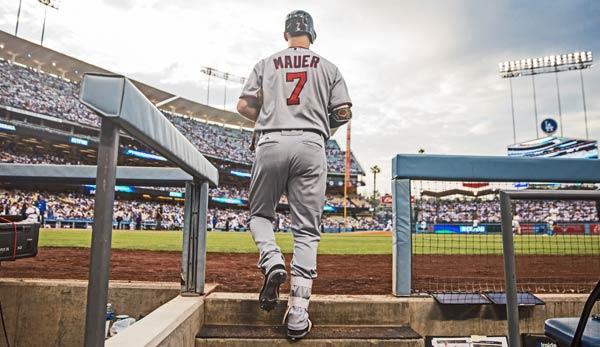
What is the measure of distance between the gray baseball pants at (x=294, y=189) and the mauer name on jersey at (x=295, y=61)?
441 millimetres

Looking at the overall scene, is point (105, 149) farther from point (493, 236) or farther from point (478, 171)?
point (493, 236)

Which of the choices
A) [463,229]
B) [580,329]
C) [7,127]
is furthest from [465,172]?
[7,127]

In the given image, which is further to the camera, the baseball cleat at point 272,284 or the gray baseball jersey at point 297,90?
Result: the gray baseball jersey at point 297,90

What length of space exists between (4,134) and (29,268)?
95.8 feet

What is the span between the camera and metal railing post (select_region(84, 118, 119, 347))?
111cm

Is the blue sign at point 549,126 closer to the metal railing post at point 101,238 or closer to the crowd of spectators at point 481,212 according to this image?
the crowd of spectators at point 481,212

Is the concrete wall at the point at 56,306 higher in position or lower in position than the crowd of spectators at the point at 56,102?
lower

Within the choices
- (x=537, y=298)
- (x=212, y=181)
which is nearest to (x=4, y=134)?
(x=212, y=181)

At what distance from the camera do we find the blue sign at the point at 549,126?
40750 millimetres

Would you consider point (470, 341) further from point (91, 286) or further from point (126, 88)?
point (126, 88)

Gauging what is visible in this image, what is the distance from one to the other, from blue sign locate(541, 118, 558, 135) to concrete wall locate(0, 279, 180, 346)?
155ft

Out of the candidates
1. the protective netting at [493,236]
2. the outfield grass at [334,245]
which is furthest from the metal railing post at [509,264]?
the outfield grass at [334,245]

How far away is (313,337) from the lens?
209 centimetres

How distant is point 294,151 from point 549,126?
47421 millimetres
